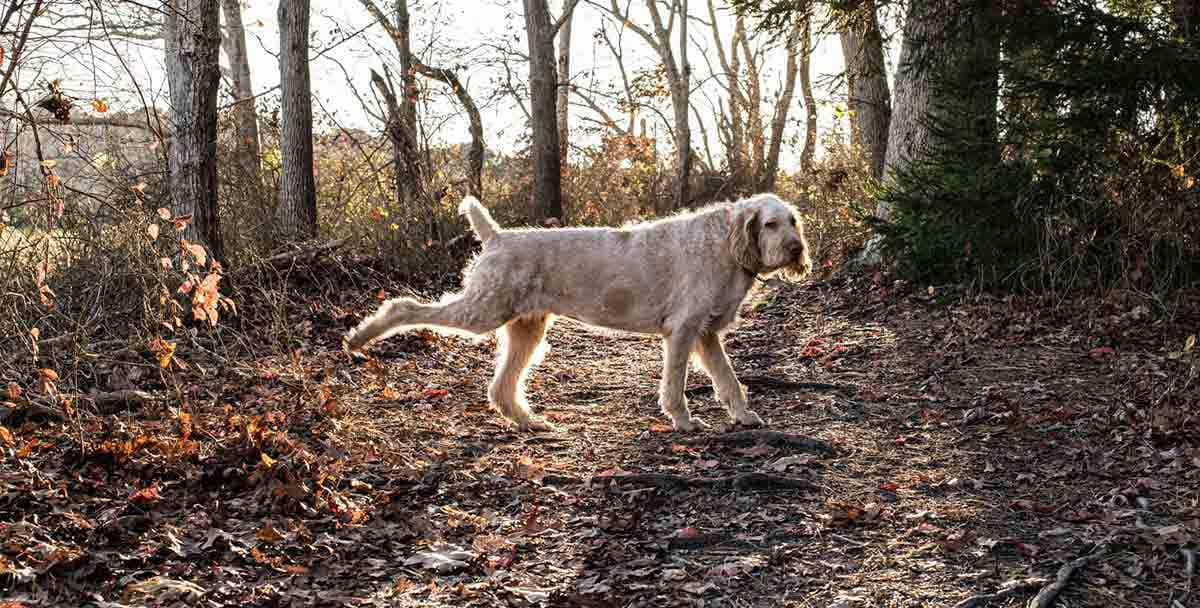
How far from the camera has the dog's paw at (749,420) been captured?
22.6 ft

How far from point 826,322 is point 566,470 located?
16.2 ft

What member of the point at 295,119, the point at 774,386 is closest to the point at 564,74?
the point at 295,119

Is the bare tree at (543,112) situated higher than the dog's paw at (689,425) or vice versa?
the bare tree at (543,112)

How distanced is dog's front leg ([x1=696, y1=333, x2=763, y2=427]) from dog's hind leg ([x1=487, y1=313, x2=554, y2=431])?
116 cm

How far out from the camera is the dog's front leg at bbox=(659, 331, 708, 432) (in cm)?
684

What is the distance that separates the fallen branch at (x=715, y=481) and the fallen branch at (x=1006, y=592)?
1.41m

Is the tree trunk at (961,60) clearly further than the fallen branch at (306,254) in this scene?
No

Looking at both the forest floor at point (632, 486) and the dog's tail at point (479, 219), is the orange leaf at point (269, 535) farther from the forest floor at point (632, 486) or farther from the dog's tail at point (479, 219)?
the dog's tail at point (479, 219)

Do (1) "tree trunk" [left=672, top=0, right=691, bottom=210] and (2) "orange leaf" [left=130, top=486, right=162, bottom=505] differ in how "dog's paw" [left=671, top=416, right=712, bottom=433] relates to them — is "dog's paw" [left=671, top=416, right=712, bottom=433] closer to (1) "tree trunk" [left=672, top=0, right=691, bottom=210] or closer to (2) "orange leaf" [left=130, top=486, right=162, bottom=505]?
(2) "orange leaf" [left=130, top=486, right=162, bottom=505]

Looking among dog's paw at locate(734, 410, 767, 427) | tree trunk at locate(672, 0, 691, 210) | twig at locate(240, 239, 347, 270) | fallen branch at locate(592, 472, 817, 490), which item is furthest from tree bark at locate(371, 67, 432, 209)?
tree trunk at locate(672, 0, 691, 210)

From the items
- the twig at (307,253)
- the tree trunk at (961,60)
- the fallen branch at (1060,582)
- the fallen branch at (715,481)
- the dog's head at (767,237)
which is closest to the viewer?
the fallen branch at (1060,582)

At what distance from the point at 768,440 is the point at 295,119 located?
25.8 ft

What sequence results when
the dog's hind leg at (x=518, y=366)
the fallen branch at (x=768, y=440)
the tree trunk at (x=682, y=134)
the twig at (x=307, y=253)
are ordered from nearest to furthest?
the fallen branch at (x=768, y=440) → the dog's hind leg at (x=518, y=366) → the twig at (x=307, y=253) → the tree trunk at (x=682, y=134)

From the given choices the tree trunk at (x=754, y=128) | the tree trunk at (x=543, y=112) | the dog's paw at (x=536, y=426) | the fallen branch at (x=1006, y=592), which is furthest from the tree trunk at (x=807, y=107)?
the fallen branch at (x=1006, y=592)
